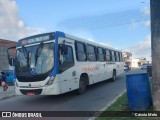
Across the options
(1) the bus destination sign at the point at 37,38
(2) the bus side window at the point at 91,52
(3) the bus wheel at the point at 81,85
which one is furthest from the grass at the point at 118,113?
(2) the bus side window at the point at 91,52

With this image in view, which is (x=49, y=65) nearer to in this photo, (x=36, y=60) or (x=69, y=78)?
Answer: (x=36, y=60)

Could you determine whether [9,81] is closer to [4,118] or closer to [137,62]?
[4,118]

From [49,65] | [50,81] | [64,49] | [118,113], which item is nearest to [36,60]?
[49,65]

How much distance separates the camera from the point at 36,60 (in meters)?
10.9

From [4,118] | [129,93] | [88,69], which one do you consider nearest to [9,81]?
[88,69]

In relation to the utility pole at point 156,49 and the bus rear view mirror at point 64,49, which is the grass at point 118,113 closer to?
the utility pole at point 156,49

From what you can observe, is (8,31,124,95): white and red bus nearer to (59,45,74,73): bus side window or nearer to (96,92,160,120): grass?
(59,45,74,73): bus side window

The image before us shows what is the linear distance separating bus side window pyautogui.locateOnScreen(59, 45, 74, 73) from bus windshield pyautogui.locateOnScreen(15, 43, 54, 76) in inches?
23.0

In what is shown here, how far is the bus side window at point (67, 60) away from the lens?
1116cm

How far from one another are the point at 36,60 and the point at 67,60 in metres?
1.55

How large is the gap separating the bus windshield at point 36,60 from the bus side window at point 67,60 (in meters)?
0.58

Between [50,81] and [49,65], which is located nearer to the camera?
[50,81]

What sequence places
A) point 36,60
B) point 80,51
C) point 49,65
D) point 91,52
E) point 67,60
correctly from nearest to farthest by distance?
1. point 49,65
2. point 36,60
3. point 67,60
4. point 80,51
5. point 91,52

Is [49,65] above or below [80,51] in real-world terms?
below
